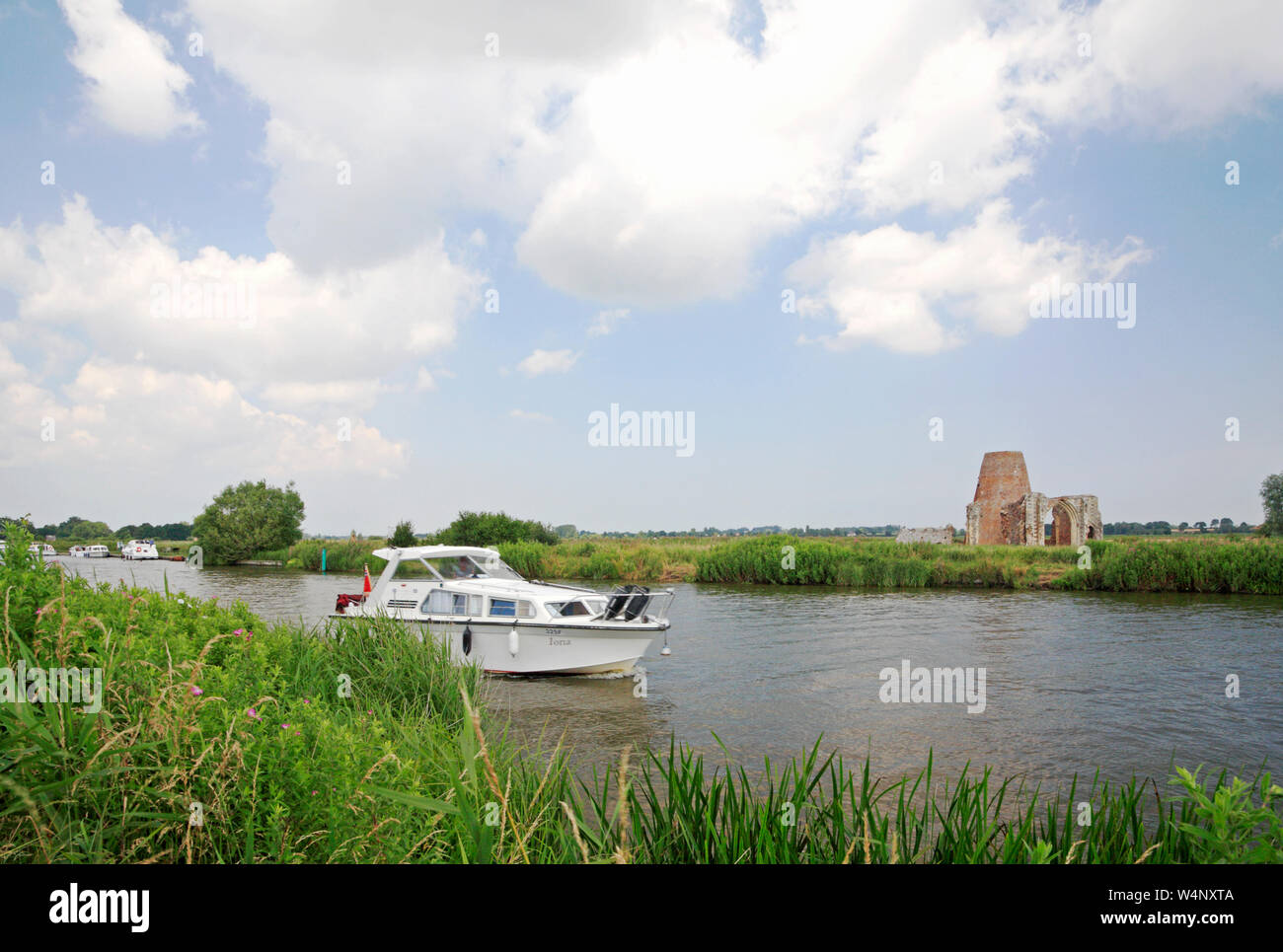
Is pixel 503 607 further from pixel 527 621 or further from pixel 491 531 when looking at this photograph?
pixel 491 531

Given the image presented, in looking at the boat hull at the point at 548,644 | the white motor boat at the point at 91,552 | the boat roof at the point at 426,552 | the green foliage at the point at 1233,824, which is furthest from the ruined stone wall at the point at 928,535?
the white motor boat at the point at 91,552

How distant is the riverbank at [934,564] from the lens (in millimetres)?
27422

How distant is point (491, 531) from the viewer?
44.4 m

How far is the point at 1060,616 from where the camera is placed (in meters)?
22.1

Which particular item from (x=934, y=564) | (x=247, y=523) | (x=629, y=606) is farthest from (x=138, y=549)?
(x=934, y=564)

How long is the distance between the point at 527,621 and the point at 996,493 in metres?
49.9

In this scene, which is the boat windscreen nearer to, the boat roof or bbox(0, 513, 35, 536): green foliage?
the boat roof

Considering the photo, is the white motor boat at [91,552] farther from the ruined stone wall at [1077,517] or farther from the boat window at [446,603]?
the ruined stone wall at [1077,517]

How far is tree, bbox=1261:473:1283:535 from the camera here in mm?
59625

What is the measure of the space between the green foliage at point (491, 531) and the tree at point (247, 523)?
21749mm
